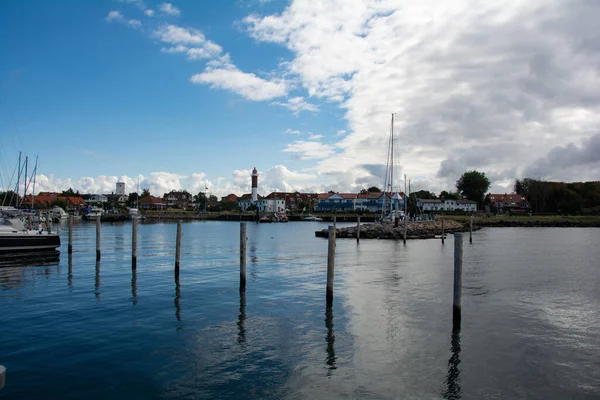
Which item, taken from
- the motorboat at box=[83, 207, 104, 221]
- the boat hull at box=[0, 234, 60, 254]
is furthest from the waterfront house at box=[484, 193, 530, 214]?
the boat hull at box=[0, 234, 60, 254]

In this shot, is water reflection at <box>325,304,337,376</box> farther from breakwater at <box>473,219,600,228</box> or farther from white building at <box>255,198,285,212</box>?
white building at <box>255,198,285,212</box>

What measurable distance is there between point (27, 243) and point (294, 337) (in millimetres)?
29828

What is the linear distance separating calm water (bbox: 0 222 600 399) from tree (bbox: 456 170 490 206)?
171 meters

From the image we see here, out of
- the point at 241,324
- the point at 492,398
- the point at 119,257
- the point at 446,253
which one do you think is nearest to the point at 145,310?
the point at 241,324

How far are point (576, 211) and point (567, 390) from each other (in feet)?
505

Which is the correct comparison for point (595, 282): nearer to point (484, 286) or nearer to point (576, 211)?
point (484, 286)

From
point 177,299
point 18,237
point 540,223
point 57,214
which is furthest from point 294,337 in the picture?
point 540,223

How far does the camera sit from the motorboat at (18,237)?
33.4 meters

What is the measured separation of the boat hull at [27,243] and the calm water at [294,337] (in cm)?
874

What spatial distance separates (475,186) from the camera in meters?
187

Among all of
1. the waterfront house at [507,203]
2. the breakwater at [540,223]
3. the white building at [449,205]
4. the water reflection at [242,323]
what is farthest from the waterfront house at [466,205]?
the water reflection at [242,323]

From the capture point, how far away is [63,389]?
9.77 m

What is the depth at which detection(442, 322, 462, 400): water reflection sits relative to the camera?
9.73 metres

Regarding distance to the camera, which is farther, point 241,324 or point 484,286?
point 484,286
